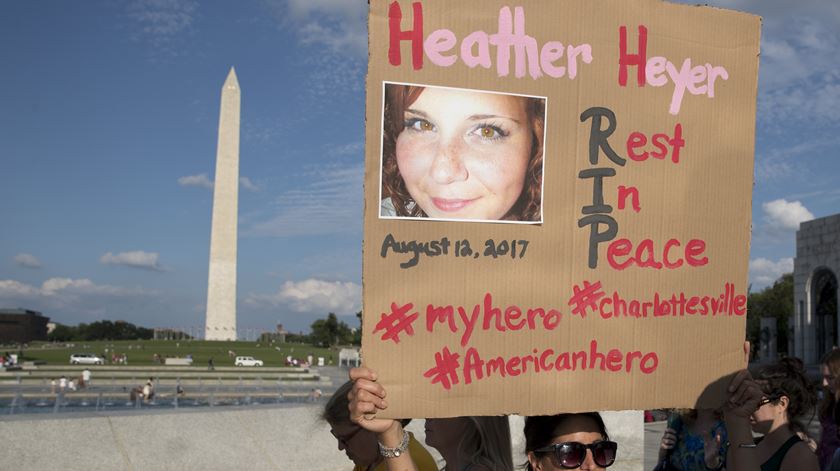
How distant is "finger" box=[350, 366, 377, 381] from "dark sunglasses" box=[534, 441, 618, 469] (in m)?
0.68

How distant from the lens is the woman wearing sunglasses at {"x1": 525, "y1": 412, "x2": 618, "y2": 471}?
2406 mm

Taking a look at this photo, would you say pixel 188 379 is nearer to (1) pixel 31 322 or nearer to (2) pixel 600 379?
(2) pixel 600 379

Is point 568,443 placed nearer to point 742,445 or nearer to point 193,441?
point 742,445

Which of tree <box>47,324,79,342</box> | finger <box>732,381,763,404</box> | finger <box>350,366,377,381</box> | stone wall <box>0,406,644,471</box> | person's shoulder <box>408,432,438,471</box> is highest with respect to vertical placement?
finger <box>350,366,377,381</box>

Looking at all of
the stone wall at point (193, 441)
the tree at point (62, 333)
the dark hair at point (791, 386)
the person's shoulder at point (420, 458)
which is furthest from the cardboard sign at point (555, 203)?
the tree at point (62, 333)

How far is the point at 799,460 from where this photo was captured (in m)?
3.47

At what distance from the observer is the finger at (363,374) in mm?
2113

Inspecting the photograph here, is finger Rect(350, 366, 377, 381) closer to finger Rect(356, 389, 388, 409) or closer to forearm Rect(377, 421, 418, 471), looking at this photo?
finger Rect(356, 389, 388, 409)

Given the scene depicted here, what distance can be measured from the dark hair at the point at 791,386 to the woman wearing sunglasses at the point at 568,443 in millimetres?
1534

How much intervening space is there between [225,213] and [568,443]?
2183 inches

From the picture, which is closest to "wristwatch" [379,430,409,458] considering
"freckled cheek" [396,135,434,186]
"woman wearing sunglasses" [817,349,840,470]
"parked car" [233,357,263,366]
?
"freckled cheek" [396,135,434,186]

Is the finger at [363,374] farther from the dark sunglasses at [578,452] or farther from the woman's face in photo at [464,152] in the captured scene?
the dark sunglasses at [578,452]

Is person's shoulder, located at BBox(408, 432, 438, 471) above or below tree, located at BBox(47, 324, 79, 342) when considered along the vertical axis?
above

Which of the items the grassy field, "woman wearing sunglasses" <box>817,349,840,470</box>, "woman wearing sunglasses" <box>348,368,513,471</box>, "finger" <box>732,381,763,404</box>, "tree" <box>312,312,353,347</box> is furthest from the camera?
"tree" <box>312,312,353,347</box>
